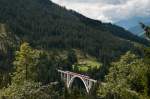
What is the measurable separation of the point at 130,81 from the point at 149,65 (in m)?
23.7

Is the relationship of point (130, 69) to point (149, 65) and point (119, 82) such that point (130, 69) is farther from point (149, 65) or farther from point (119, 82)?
point (149, 65)

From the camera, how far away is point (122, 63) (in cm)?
7406

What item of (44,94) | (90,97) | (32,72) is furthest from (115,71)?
(90,97)

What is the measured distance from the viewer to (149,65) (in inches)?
1859

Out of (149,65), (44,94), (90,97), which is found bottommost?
(90,97)

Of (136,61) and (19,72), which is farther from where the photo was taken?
(136,61)

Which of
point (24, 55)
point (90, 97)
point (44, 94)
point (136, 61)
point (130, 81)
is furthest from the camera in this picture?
point (90, 97)

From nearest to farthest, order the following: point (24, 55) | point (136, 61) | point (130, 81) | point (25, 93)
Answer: point (25, 93)
point (24, 55)
point (130, 81)
point (136, 61)

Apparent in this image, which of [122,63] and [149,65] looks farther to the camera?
[122,63]

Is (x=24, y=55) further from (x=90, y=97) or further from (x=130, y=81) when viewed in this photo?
(x=90, y=97)

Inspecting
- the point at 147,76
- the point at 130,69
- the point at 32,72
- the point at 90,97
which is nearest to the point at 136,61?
the point at 130,69

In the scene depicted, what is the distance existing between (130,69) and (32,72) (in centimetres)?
1882

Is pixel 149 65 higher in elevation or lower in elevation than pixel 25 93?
higher

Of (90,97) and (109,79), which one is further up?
(109,79)
